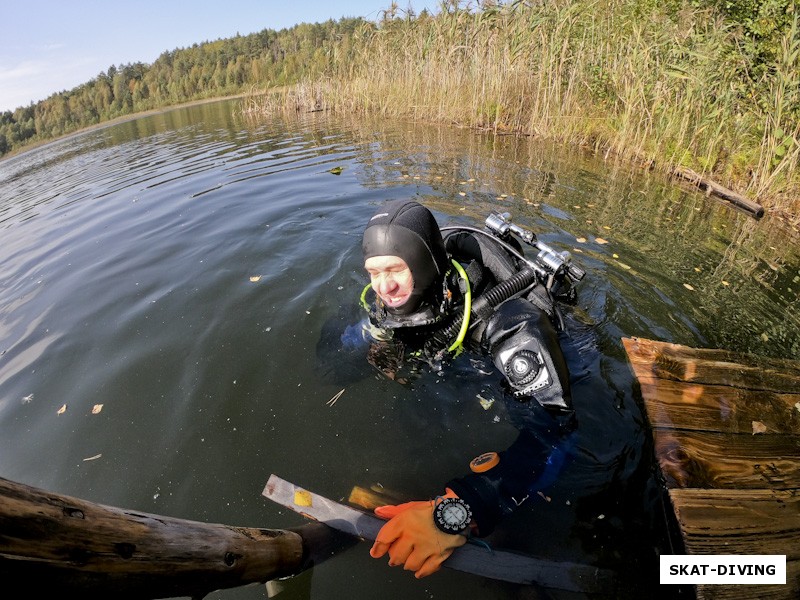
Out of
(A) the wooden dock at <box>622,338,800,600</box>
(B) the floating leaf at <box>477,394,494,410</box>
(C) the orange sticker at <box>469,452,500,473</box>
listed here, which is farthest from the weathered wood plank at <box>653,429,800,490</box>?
(B) the floating leaf at <box>477,394,494,410</box>

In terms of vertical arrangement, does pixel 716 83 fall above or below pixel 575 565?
above

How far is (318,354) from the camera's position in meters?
3.49

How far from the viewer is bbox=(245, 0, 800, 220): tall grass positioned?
6320 millimetres

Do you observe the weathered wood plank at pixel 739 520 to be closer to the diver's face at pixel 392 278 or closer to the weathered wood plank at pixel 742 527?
the weathered wood plank at pixel 742 527

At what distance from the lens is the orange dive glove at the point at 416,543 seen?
1916mm

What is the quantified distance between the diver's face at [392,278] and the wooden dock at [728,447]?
1.75 m

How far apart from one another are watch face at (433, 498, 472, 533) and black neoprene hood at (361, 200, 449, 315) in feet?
4.35

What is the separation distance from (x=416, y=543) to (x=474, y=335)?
1463 mm

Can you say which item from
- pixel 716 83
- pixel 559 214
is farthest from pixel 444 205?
pixel 716 83

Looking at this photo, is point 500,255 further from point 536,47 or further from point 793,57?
point 536,47

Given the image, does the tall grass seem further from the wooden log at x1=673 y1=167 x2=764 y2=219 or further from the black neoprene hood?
the black neoprene hood

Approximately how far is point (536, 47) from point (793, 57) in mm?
5620

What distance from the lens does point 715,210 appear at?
6.30m

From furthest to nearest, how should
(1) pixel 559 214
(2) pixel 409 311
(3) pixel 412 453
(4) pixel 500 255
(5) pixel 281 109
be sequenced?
1. (5) pixel 281 109
2. (1) pixel 559 214
3. (4) pixel 500 255
4. (2) pixel 409 311
5. (3) pixel 412 453
